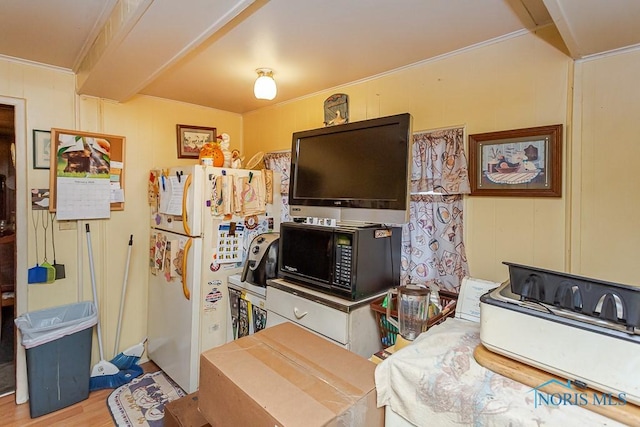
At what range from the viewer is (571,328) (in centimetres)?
77

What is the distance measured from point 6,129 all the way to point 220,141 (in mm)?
2922

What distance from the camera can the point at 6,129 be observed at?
11.7 ft

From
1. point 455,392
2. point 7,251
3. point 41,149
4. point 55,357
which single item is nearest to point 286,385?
point 455,392

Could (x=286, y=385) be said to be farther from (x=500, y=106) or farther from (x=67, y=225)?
(x=67, y=225)

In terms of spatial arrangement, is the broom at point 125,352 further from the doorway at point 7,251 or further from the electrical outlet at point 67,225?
the doorway at point 7,251

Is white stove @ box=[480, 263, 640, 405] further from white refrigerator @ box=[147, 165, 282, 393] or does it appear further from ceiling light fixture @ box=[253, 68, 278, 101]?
white refrigerator @ box=[147, 165, 282, 393]

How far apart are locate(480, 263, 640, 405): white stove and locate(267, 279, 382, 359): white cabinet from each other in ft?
2.44

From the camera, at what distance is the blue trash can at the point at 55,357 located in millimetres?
2049

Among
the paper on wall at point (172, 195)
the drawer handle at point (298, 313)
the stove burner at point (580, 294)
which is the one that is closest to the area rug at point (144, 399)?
the drawer handle at point (298, 313)

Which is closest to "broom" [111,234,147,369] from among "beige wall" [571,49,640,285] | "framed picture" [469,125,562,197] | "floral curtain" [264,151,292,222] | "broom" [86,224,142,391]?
"broom" [86,224,142,391]

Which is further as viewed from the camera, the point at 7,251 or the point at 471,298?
the point at 7,251

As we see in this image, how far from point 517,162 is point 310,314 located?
1254mm

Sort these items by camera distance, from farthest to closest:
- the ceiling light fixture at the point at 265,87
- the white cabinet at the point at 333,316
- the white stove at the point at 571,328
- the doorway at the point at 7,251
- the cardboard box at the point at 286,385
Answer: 1. the doorway at the point at 7,251
2. the ceiling light fixture at the point at 265,87
3. the white cabinet at the point at 333,316
4. the cardboard box at the point at 286,385
5. the white stove at the point at 571,328

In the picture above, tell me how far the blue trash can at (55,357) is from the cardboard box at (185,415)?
108 centimetres
